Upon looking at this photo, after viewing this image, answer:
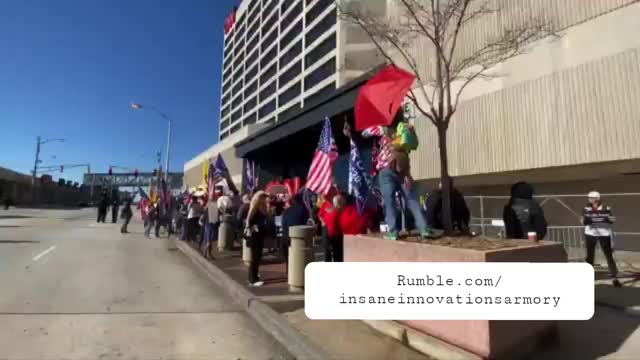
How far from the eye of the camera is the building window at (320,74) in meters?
62.7

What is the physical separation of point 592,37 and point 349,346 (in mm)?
15155

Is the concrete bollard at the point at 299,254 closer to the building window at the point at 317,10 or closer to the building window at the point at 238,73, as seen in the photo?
the building window at the point at 317,10

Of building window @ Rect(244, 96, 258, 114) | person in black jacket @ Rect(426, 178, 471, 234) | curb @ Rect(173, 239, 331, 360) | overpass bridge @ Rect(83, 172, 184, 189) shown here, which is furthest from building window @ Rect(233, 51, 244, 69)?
person in black jacket @ Rect(426, 178, 471, 234)

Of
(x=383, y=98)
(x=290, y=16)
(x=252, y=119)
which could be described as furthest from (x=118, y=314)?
(x=252, y=119)

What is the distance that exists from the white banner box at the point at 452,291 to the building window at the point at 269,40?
88.4 metres

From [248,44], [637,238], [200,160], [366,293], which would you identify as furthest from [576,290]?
[248,44]

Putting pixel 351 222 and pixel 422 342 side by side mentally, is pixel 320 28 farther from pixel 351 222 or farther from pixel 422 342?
pixel 422 342

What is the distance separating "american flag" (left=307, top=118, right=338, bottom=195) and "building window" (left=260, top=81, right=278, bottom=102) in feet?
Result: 247

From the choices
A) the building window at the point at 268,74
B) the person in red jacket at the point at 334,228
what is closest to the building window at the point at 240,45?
the building window at the point at 268,74

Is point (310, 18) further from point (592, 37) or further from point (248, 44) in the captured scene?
point (592, 37)

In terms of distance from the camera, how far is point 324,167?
12297 mm

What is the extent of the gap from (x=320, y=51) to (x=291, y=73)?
41.7 feet

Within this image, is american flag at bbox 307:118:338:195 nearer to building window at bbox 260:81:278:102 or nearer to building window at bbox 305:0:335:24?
building window at bbox 305:0:335:24

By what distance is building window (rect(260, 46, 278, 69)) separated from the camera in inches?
3488
